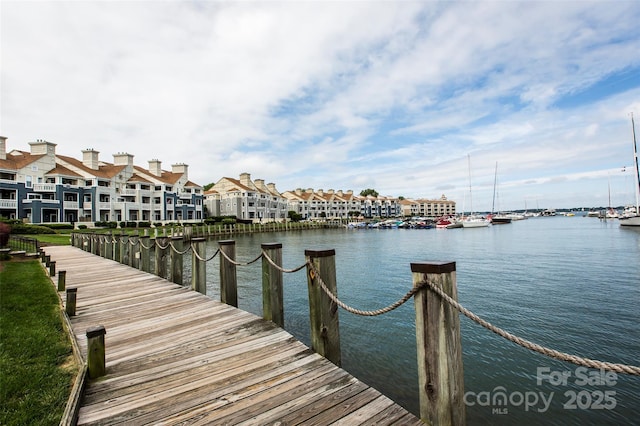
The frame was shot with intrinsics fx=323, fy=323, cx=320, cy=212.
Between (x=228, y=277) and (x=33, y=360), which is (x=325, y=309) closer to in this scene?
(x=228, y=277)

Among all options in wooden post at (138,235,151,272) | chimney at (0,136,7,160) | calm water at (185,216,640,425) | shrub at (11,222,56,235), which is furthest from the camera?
chimney at (0,136,7,160)

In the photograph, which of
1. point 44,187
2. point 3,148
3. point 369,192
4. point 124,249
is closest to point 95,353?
point 124,249

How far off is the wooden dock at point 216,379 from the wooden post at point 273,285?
0.57 feet

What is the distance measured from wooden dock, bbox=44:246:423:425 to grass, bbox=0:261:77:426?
0.32 m

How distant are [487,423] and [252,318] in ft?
13.7

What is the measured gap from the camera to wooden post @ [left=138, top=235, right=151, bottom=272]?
1114 cm

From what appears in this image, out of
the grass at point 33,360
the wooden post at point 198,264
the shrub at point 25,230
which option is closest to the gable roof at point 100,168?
the shrub at point 25,230

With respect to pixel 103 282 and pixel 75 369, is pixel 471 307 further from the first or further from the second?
pixel 103 282

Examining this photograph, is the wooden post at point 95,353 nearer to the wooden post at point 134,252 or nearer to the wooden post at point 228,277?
the wooden post at point 228,277

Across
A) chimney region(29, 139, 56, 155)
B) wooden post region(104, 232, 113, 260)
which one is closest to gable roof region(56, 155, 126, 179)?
→ chimney region(29, 139, 56, 155)

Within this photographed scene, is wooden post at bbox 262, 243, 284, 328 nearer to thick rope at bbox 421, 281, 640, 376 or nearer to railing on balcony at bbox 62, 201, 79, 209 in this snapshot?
thick rope at bbox 421, 281, 640, 376

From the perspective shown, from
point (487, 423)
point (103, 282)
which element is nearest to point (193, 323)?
point (487, 423)

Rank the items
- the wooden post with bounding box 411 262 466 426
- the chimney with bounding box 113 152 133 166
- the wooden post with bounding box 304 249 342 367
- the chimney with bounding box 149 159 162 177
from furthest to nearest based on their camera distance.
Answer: the chimney with bounding box 149 159 162 177
the chimney with bounding box 113 152 133 166
the wooden post with bounding box 304 249 342 367
the wooden post with bounding box 411 262 466 426

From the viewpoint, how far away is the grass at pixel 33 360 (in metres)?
3.34
